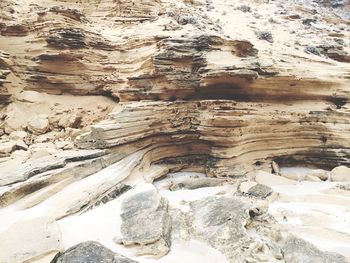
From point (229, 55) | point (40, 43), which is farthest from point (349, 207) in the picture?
point (40, 43)

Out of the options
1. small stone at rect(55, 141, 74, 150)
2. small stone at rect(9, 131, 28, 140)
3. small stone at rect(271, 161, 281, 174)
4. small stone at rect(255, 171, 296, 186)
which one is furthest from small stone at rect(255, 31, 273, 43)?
small stone at rect(9, 131, 28, 140)

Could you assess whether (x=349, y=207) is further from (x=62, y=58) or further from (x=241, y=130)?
(x=62, y=58)

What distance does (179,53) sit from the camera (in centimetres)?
732

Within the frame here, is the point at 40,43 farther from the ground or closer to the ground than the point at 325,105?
farther from the ground

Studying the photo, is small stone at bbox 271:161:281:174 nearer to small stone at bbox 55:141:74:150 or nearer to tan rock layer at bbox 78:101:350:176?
tan rock layer at bbox 78:101:350:176

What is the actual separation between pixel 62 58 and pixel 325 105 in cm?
643

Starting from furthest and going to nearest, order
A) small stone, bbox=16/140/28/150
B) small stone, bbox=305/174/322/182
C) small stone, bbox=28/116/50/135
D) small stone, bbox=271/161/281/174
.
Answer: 1. small stone, bbox=271/161/281/174
2. small stone, bbox=305/174/322/182
3. small stone, bbox=28/116/50/135
4. small stone, bbox=16/140/28/150

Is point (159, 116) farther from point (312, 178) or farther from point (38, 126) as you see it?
point (312, 178)

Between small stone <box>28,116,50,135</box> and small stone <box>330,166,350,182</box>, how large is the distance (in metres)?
6.30

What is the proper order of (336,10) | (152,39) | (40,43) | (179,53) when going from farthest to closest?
(336,10)
(152,39)
(40,43)
(179,53)

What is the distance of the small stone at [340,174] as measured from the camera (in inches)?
279

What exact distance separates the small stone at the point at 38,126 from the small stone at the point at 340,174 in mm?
6296

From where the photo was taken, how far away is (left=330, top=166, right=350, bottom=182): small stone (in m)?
7.09

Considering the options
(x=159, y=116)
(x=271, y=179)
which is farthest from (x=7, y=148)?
(x=271, y=179)
